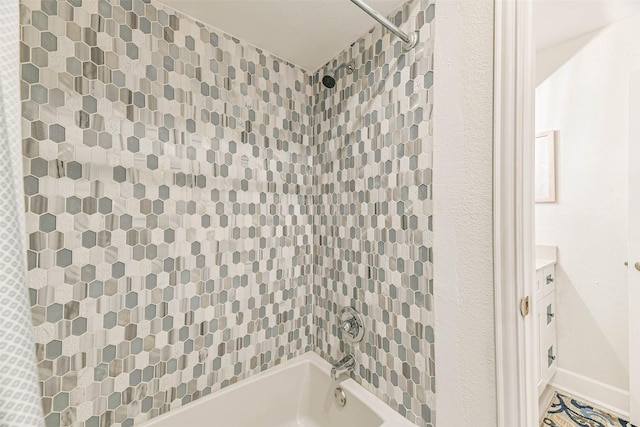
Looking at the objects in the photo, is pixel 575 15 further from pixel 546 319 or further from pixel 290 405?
pixel 290 405

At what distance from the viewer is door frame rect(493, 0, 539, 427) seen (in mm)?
769

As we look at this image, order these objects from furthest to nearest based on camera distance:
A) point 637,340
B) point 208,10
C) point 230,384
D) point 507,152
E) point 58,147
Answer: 1. point 637,340
2. point 230,384
3. point 208,10
4. point 58,147
5. point 507,152

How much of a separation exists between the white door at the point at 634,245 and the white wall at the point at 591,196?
0.15 metres

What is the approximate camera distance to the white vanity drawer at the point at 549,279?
186cm

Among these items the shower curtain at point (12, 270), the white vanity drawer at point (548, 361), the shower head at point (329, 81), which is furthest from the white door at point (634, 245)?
the shower curtain at point (12, 270)

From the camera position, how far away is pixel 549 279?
6.39 feet

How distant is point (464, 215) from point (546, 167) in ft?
5.77

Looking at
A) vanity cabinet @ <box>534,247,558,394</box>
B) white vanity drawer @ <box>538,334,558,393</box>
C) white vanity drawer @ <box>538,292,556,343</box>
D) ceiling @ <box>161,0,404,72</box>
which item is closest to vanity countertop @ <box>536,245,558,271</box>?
vanity cabinet @ <box>534,247,558,394</box>

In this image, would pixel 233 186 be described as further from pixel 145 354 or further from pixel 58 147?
pixel 145 354

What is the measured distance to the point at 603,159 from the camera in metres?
1.82

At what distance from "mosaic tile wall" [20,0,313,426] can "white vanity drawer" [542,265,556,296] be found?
170 centimetres

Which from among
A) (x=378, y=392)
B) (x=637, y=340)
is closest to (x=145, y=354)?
(x=378, y=392)

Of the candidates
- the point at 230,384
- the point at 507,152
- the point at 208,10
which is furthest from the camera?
the point at 230,384

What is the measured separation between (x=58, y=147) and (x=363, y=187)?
112 cm
